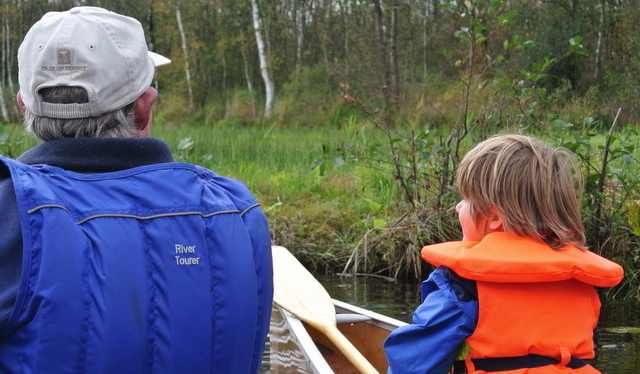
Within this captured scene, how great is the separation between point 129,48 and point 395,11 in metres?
14.2

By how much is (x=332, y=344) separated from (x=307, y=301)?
225mm

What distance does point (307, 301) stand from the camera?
11.8 ft

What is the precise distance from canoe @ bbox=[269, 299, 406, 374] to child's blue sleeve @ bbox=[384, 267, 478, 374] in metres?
1.11

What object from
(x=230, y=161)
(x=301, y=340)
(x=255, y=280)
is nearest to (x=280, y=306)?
(x=301, y=340)

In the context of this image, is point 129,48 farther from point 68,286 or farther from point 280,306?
point 280,306

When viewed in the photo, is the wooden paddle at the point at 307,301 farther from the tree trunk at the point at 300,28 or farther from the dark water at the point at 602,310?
the tree trunk at the point at 300,28

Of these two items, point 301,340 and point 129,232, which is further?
point 301,340

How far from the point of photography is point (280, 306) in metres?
3.53

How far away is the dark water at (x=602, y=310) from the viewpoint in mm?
3756

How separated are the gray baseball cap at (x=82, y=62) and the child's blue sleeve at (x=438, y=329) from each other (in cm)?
96

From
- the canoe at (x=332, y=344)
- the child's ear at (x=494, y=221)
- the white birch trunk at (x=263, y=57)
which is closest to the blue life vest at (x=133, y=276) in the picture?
the child's ear at (x=494, y=221)

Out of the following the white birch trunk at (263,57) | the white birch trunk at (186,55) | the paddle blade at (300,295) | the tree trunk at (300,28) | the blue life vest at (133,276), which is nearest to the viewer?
the blue life vest at (133,276)

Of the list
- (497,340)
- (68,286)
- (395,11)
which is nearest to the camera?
(68,286)

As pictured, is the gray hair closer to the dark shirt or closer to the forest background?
the dark shirt
